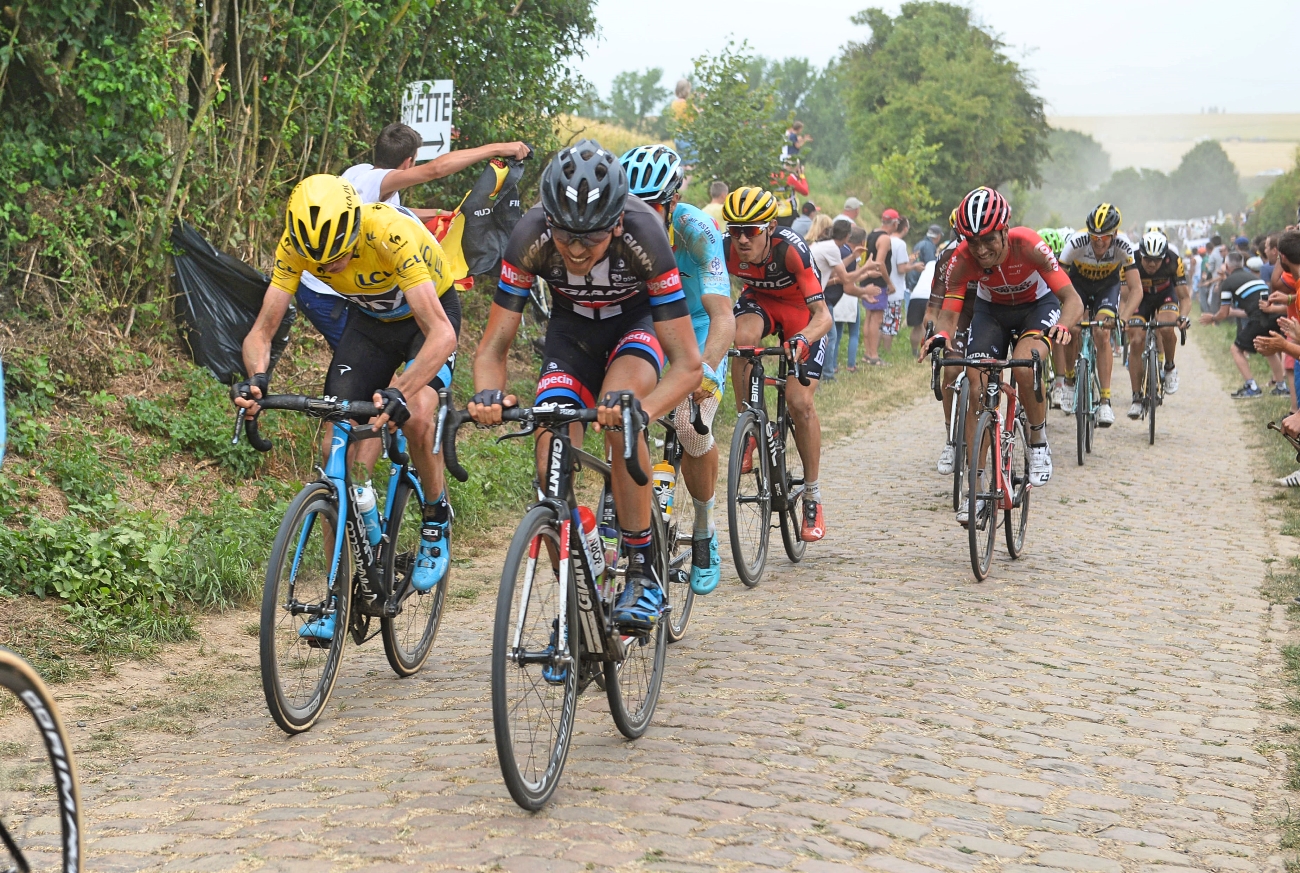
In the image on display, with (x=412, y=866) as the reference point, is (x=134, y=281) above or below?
above

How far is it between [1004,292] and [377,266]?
538cm

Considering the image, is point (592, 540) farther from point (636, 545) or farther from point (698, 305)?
point (698, 305)

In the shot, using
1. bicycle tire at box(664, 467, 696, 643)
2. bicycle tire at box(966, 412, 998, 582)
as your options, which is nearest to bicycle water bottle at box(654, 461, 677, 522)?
bicycle tire at box(664, 467, 696, 643)

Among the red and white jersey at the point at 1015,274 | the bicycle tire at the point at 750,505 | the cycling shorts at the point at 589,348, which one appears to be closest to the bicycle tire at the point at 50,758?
the cycling shorts at the point at 589,348

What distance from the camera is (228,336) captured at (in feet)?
34.0

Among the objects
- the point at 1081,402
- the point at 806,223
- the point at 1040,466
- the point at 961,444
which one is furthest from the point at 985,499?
the point at 806,223

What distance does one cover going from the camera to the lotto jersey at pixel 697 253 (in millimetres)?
7031

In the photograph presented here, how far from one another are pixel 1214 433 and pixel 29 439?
1336 cm

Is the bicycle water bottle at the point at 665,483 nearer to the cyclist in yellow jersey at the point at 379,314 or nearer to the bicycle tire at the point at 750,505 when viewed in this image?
the cyclist in yellow jersey at the point at 379,314

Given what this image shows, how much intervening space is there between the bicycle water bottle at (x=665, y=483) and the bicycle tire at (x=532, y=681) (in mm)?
1878

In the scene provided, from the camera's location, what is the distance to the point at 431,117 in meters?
11.6

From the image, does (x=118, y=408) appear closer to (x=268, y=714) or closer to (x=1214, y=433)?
(x=268, y=714)

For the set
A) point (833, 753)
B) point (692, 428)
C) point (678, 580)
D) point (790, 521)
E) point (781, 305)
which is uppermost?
point (781, 305)

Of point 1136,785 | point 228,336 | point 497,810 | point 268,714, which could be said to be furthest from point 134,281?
point 1136,785
